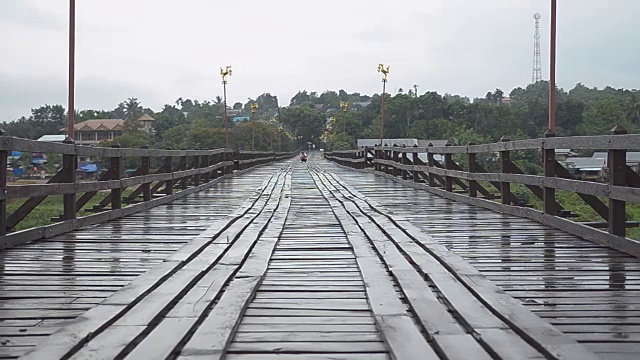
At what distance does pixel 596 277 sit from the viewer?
4777mm

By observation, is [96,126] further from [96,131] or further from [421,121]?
[421,121]

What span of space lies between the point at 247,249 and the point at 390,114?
7972 centimetres

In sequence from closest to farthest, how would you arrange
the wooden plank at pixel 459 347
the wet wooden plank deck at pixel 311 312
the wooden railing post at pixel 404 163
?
the wooden plank at pixel 459 347 → the wet wooden plank deck at pixel 311 312 → the wooden railing post at pixel 404 163

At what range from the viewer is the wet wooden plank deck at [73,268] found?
11.7ft

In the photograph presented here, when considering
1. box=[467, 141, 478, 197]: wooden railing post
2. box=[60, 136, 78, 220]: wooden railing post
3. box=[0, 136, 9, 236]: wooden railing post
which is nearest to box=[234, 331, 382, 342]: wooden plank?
box=[0, 136, 9, 236]: wooden railing post

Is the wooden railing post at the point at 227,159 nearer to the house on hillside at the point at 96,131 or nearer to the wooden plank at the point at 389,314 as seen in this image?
the wooden plank at the point at 389,314

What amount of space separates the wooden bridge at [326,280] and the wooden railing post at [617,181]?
0.01 meters

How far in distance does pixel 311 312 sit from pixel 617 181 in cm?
336

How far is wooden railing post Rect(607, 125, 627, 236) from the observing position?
19.5ft

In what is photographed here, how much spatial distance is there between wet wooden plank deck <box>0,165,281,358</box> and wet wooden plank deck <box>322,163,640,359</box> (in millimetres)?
2386

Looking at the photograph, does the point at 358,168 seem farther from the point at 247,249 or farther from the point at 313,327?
the point at 313,327

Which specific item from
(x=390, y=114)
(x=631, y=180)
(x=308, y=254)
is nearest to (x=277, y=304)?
(x=308, y=254)

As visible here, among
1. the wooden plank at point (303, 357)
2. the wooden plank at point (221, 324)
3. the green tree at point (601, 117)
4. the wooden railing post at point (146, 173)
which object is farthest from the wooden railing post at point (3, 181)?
the green tree at point (601, 117)

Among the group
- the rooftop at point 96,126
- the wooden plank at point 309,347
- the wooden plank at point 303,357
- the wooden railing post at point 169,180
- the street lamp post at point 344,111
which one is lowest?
the wooden plank at point 303,357
